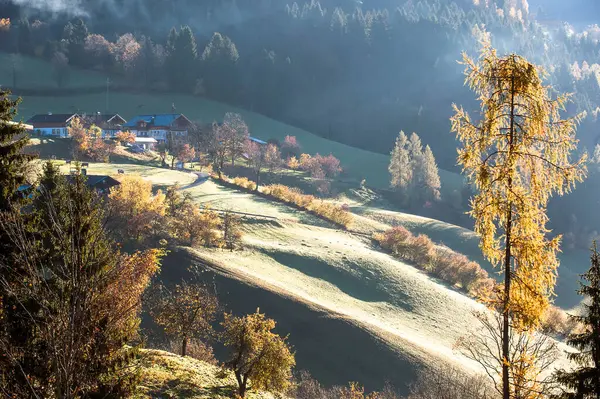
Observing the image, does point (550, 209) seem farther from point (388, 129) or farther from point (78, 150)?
point (78, 150)

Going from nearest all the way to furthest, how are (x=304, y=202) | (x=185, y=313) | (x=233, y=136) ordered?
1. (x=185, y=313)
2. (x=304, y=202)
3. (x=233, y=136)

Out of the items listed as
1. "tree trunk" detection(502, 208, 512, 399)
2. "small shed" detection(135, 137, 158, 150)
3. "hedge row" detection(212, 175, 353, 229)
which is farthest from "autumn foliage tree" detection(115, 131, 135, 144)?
"tree trunk" detection(502, 208, 512, 399)

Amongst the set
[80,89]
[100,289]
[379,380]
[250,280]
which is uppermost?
[80,89]

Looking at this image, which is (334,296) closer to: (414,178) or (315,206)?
(315,206)

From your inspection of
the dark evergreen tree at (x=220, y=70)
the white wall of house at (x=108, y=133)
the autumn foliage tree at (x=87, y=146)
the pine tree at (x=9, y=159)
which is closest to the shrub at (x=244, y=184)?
the autumn foliage tree at (x=87, y=146)

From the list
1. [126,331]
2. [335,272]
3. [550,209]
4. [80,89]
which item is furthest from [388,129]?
[126,331]

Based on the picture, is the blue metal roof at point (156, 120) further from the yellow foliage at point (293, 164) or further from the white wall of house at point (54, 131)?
the yellow foliage at point (293, 164)

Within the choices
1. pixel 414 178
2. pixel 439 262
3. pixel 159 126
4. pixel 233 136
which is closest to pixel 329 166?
pixel 414 178
